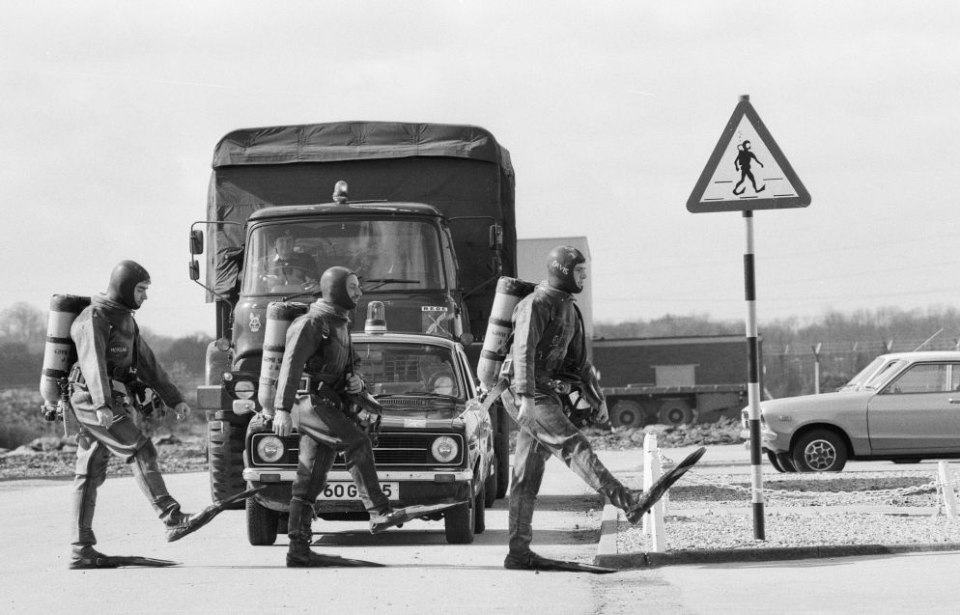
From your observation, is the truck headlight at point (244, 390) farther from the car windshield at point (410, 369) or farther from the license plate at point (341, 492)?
the license plate at point (341, 492)

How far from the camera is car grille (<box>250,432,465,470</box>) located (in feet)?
37.2

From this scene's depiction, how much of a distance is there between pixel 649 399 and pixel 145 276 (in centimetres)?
3773

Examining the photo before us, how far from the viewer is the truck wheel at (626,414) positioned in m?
46.9

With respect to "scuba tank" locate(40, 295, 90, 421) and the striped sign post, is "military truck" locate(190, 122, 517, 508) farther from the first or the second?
the striped sign post

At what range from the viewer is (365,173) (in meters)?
16.1

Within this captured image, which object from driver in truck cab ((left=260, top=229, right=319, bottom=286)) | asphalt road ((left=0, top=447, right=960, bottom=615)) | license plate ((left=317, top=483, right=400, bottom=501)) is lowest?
asphalt road ((left=0, top=447, right=960, bottom=615))

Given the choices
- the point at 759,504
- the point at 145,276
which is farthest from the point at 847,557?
the point at 145,276

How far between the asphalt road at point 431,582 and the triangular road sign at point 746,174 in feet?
7.94

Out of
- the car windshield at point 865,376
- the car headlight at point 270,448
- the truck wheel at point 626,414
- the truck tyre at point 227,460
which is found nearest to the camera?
the car headlight at point 270,448

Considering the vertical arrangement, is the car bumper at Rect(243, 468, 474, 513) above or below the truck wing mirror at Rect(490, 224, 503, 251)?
below

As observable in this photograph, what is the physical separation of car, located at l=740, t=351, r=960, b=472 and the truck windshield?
667 cm

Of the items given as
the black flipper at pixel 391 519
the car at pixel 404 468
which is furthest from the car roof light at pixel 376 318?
the black flipper at pixel 391 519

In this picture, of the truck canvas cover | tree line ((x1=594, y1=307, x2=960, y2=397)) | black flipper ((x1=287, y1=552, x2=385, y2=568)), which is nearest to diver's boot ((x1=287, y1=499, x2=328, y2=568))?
black flipper ((x1=287, y1=552, x2=385, y2=568))

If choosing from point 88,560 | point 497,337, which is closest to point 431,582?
point 497,337
